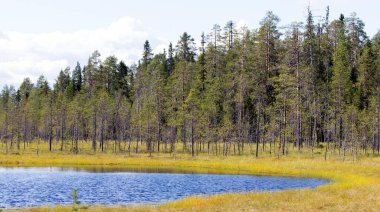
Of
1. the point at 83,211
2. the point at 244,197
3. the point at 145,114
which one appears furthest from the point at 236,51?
the point at 83,211

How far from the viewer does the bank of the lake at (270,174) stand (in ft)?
99.7

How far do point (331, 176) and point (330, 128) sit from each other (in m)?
35.7

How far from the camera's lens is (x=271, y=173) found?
214ft

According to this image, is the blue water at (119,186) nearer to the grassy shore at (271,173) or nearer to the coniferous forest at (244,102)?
the grassy shore at (271,173)

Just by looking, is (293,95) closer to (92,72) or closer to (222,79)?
(222,79)

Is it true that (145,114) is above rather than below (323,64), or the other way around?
below

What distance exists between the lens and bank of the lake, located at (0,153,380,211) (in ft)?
99.7

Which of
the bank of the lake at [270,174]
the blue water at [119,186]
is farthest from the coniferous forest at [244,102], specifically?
the blue water at [119,186]

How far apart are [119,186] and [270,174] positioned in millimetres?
23972

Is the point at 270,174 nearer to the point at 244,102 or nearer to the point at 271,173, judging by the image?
the point at 271,173

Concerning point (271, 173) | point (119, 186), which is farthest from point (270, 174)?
point (119, 186)

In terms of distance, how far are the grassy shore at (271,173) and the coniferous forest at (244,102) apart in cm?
986

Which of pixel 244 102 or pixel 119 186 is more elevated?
pixel 244 102

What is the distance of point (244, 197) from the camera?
1378 inches
